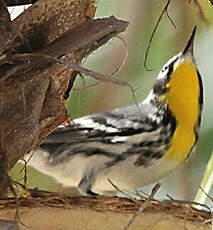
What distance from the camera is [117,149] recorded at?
4.65 ft

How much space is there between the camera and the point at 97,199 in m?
0.98

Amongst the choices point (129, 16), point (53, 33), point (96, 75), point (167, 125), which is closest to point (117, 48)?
point (129, 16)

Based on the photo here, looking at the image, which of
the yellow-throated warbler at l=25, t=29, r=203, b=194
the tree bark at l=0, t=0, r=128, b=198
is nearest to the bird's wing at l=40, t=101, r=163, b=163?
the yellow-throated warbler at l=25, t=29, r=203, b=194

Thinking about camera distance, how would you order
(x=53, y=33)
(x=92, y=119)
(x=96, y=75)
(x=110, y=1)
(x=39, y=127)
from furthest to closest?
(x=92, y=119) < (x=110, y=1) < (x=39, y=127) < (x=53, y=33) < (x=96, y=75)

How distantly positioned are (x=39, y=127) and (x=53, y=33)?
14 centimetres

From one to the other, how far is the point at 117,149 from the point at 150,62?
36cm

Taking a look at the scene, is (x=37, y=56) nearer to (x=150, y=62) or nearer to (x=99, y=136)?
Result: (x=99, y=136)

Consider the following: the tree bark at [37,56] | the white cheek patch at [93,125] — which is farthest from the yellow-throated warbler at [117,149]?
the tree bark at [37,56]

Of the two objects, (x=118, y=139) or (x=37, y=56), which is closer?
(x=37, y=56)

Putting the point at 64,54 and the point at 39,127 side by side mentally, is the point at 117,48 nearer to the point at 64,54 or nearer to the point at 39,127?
the point at 39,127

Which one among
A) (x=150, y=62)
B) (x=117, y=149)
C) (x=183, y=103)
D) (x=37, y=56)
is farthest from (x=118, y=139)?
(x=37, y=56)

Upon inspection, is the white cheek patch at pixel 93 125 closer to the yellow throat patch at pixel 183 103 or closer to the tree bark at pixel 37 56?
the yellow throat patch at pixel 183 103

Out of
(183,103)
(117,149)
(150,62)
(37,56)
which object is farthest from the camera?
(150,62)

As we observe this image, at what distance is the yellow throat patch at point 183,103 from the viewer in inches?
59.0
